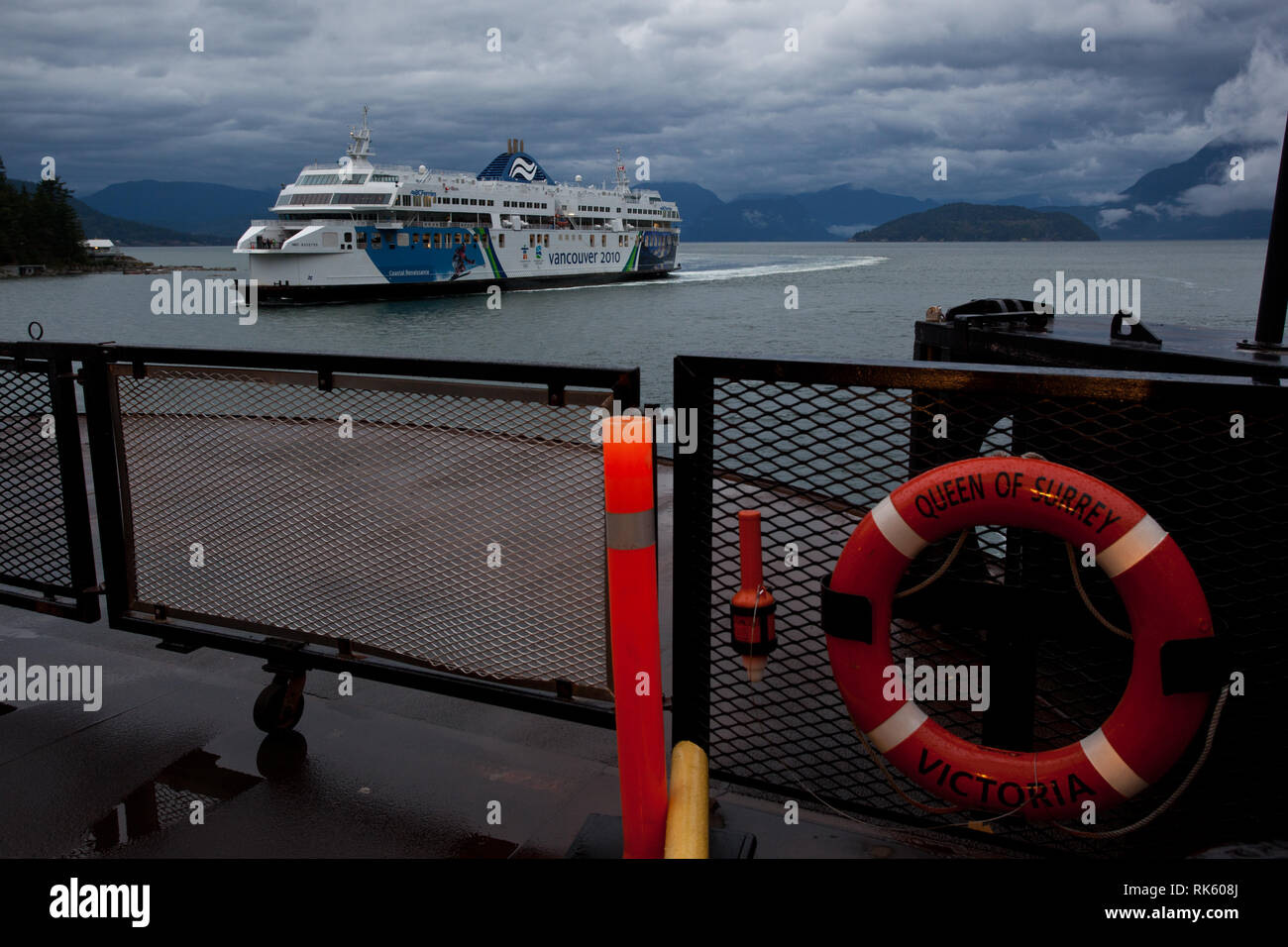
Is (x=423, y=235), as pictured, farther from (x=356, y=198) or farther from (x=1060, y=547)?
(x=1060, y=547)

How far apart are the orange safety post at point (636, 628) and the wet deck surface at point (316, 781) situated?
14.8 inches

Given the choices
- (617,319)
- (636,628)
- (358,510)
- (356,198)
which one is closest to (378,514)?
(358,510)

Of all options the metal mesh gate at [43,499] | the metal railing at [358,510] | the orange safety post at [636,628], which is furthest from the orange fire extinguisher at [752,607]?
the metal mesh gate at [43,499]

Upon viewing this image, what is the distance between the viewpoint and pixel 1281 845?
6.76ft

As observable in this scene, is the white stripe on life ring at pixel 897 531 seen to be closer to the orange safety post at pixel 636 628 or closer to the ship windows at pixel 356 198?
the orange safety post at pixel 636 628

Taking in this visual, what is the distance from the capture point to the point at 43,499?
12.4 ft

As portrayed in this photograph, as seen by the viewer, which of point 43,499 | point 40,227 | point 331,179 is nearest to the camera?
point 43,499

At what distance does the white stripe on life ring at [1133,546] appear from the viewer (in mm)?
2137

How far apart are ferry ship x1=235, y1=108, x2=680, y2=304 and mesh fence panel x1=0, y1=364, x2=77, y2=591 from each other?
185ft

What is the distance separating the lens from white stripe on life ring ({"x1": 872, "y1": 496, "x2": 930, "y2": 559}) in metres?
2.34

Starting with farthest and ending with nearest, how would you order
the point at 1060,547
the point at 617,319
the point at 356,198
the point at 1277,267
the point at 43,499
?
1. the point at 356,198
2. the point at 617,319
3. the point at 43,499
4. the point at 1060,547
5. the point at 1277,267

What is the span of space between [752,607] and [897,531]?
0.42 metres
